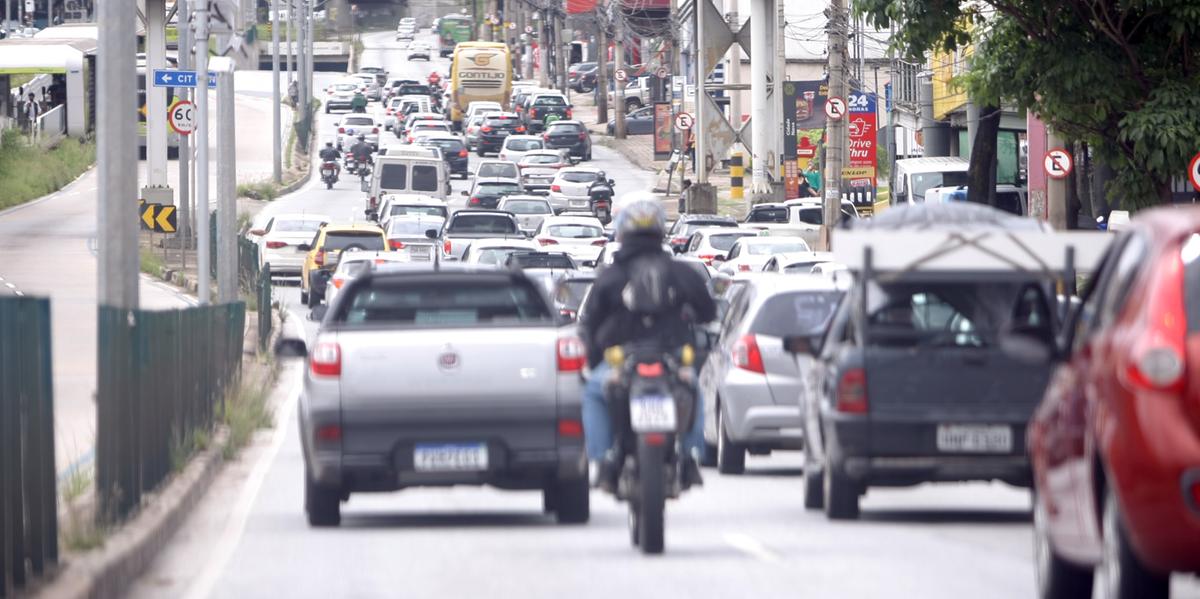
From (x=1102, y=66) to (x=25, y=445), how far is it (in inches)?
752

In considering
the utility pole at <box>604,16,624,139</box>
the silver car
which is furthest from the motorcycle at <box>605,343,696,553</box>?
the utility pole at <box>604,16,624,139</box>

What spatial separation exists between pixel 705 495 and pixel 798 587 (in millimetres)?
4855

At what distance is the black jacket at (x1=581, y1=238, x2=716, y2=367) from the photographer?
11.1 m

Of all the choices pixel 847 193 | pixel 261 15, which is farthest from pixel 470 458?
pixel 261 15

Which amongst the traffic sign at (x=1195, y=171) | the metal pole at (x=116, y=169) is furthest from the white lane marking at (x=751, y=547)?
the traffic sign at (x=1195, y=171)

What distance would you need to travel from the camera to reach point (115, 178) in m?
15.6

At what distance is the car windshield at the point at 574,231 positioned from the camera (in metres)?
44.8

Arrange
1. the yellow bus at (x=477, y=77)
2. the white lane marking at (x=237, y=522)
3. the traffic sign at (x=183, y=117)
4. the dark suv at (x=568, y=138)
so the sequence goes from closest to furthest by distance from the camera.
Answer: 1. the white lane marking at (x=237, y=522)
2. the traffic sign at (x=183, y=117)
3. the dark suv at (x=568, y=138)
4. the yellow bus at (x=477, y=77)

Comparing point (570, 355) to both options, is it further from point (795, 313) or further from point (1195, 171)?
point (1195, 171)

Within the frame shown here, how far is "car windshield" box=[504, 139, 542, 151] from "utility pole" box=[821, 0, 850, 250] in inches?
1295

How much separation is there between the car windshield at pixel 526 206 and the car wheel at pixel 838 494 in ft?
129

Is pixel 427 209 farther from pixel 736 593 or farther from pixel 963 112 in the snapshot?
pixel 736 593

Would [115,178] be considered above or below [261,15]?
below

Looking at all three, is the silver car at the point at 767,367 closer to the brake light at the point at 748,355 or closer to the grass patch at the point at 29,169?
the brake light at the point at 748,355
